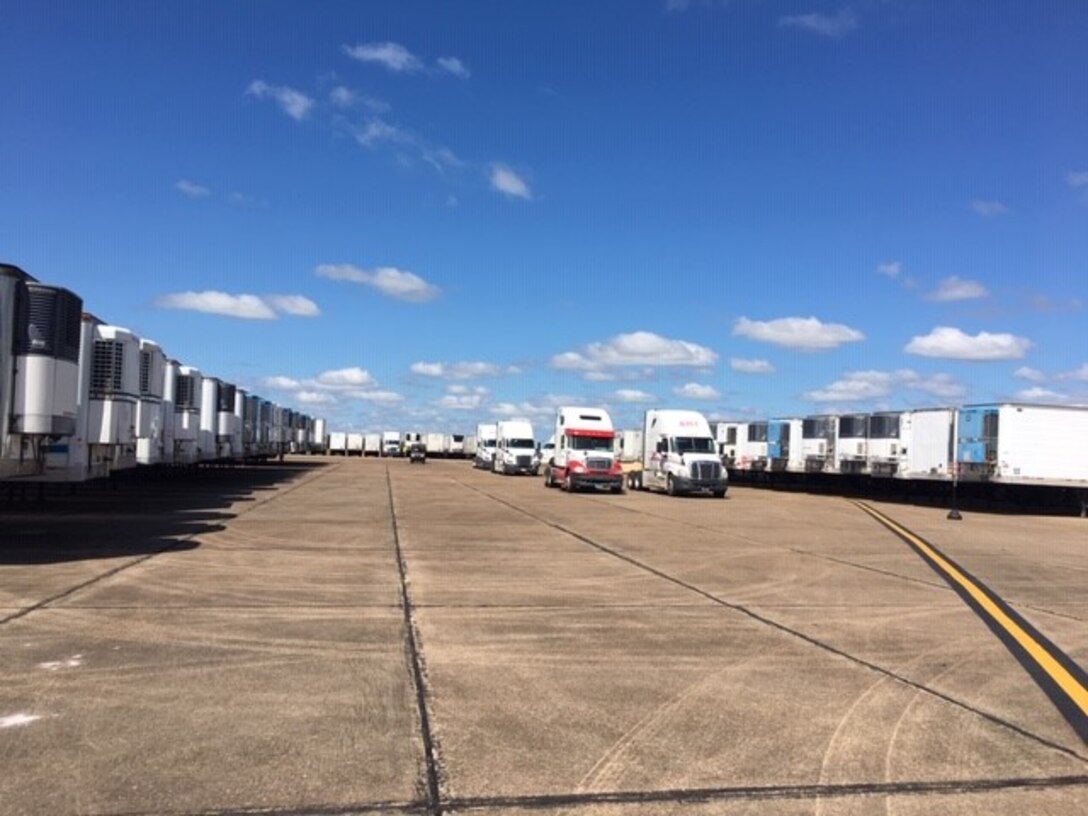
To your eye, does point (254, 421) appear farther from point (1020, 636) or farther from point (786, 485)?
point (1020, 636)

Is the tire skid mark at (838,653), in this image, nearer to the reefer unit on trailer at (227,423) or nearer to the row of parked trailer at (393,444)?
the reefer unit on trailer at (227,423)

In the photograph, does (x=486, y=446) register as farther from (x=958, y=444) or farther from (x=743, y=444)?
(x=958, y=444)

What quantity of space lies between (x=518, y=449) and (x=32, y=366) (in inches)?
1856

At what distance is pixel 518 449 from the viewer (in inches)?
2365

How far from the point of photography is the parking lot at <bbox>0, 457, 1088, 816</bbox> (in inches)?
205

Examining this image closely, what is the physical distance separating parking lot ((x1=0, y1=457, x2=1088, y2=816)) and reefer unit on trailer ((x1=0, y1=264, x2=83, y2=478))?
1724 millimetres

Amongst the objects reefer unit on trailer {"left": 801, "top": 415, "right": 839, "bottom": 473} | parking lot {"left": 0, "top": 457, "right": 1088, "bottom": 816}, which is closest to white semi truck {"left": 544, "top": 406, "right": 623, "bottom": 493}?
reefer unit on trailer {"left": 801, "top": 415, "right": 839, "bottom": 473}

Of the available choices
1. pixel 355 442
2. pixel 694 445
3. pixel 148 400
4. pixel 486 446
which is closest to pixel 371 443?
pixel 355 442

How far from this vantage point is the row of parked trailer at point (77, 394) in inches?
520

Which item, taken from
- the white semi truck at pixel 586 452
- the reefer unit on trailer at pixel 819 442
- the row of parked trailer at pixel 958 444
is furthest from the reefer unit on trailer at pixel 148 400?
the reefer unit on trailer at pixel 819 442

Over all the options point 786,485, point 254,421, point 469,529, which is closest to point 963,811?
point 469,529

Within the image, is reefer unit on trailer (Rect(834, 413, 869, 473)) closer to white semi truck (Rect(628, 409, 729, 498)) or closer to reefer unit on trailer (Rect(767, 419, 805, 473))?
reefer unit on trailer (Rect(767, 419, 805, 473))

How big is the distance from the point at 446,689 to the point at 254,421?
131 feet

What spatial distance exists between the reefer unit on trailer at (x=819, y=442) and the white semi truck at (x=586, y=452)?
9.96 metres
